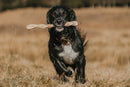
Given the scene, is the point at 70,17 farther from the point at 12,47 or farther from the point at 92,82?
the point at 12,47

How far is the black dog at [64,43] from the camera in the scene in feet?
13.3

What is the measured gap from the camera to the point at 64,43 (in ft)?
13.6

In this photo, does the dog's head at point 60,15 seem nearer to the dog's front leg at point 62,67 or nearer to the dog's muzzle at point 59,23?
the dog's muzzle at point 59,23

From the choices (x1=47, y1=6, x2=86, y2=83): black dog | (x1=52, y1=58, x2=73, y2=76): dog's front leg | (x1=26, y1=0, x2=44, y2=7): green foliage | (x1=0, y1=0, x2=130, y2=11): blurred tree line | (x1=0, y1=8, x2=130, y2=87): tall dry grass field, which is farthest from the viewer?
(x1=26, y1=0, x2=44, y2=7): green foliage

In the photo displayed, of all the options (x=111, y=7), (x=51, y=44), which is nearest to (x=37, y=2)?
(x=111, y=7)

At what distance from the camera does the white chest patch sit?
13.6 ft

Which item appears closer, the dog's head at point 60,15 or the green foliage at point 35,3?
the dog's head at point 60,15

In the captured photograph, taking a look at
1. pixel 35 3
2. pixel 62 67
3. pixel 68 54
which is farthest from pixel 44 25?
pixel 35 3

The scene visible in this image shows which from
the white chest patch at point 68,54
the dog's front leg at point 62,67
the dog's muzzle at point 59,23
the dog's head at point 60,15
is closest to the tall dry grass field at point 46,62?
the dog's front leg at point 62,67

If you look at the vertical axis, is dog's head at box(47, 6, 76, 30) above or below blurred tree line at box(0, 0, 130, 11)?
above

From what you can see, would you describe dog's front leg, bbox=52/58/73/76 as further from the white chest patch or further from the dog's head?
the dog's head

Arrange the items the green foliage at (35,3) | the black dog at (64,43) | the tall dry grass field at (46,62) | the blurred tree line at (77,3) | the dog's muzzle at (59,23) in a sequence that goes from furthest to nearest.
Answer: the green foliage at (35,3), the blurred tree line at (77,3), the black dog at (64,43), the dog's muzzle at (59,23), the tall dry grass field at (46,62)

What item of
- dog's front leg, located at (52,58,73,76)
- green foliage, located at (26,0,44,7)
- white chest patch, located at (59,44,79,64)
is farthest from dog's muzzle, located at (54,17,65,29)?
green foliage, located at (26,0,44,7)

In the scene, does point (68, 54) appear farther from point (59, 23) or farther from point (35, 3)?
point (35, 3)
